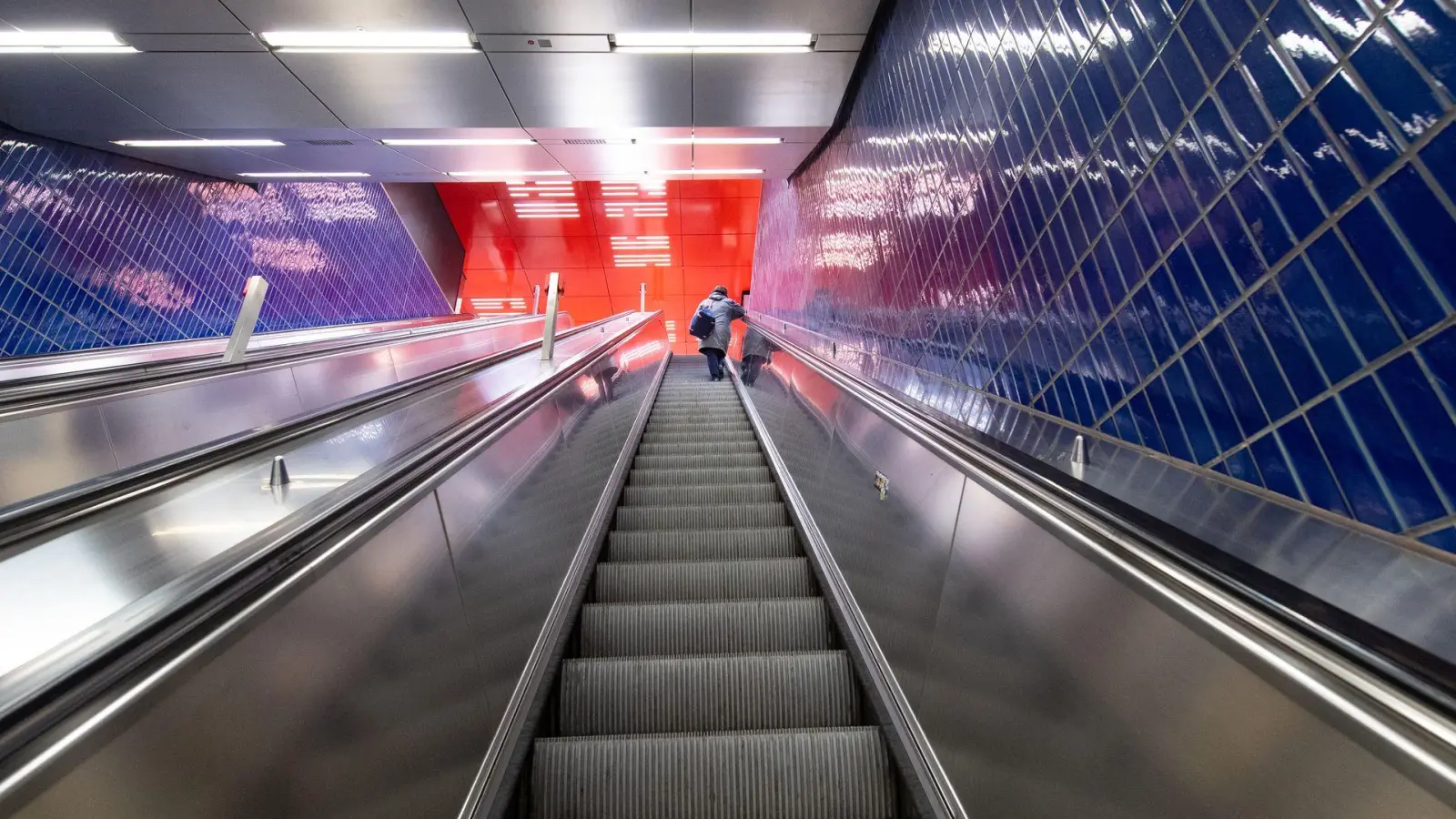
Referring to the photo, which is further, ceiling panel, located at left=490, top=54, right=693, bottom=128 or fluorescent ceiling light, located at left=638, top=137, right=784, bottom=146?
fluorescent ceiling light, located at left=638, top=137, right=784, bottom=146

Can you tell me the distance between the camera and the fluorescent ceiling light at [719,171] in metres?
7.98

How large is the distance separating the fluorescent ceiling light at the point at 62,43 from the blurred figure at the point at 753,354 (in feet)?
16.6

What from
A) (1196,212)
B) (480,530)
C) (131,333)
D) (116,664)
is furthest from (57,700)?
(131,333)

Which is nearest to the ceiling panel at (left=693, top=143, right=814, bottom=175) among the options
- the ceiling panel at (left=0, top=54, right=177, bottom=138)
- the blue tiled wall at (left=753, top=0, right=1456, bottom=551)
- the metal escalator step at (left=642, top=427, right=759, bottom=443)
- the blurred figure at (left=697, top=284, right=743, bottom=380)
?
the blurred figure at (left=697, top=284, right=743, bottom=380)

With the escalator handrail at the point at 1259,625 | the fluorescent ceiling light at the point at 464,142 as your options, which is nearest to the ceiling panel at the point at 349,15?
the fluorescent ceiling light at the point at 464,142

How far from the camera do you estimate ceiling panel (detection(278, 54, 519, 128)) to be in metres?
4.75

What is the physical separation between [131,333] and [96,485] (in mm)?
7047

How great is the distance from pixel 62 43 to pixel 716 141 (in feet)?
16.5

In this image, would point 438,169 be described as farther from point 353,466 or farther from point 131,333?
point 353,466

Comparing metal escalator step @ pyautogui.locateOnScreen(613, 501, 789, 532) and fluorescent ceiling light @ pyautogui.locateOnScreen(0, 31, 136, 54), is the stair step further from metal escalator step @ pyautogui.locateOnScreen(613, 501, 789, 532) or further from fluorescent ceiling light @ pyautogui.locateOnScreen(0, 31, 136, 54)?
fluorescent ceiling light @ pyautogui.locateOnScreen(0, 31, 136, 54)

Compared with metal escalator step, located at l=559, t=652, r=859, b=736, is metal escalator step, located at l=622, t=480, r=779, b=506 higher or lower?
higher

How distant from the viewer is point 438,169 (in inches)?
308

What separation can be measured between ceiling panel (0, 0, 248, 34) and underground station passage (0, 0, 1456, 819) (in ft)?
0.10

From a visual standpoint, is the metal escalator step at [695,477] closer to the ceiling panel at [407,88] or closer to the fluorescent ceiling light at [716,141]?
the ceiling panel at [407,88]
